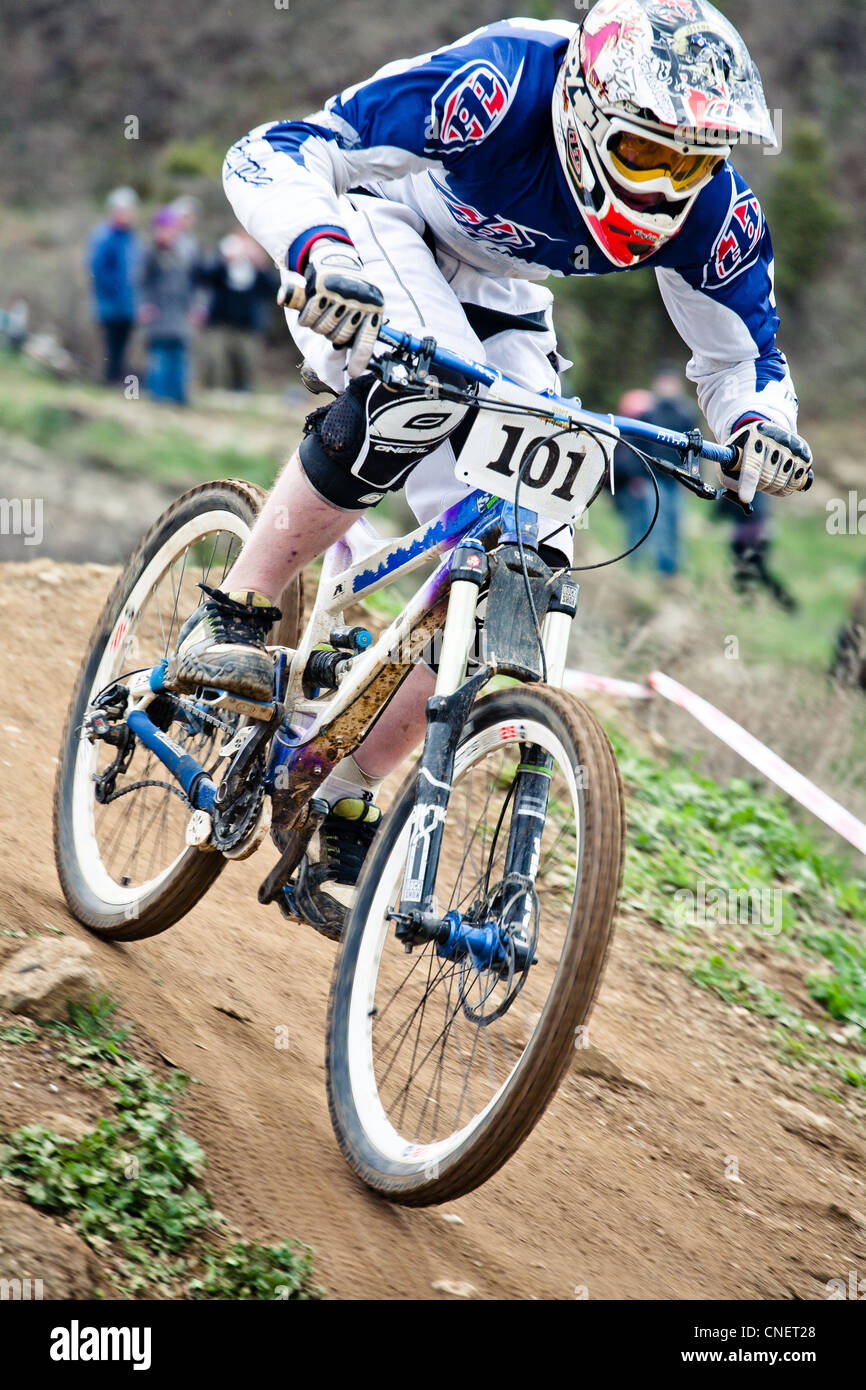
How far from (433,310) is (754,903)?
3.59m

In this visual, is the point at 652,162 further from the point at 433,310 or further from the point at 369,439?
the point at 369,439

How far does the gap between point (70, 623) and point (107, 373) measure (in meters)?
11.4

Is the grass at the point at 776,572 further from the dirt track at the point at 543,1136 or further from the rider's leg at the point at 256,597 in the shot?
the rider's leg at the point at 256,597

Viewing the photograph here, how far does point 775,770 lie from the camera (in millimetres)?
5996

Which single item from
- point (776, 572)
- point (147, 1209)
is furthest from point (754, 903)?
point (776, 572)

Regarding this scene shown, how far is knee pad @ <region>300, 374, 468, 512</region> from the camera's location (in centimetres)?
321

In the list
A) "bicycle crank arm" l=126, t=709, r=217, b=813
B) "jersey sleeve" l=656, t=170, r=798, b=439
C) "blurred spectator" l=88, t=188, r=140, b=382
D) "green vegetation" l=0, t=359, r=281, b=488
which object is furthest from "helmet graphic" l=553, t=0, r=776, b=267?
"blurred spectator" l=88, t=188, r=140, b=382

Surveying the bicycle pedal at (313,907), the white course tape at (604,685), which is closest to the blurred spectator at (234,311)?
the white course tape at (604,685)

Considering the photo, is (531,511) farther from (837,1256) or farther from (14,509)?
(14,509)

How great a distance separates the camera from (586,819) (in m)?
2.70

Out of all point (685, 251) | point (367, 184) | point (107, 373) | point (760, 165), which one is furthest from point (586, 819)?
point (760, 165)

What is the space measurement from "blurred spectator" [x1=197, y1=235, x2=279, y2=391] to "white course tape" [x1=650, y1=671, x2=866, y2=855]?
36.7 ft

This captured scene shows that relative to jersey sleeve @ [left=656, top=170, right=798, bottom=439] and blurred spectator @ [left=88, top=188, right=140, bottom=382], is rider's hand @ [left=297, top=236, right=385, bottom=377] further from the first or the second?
blurred spectator @ [left=88, top=188, right=140, bottom=382]

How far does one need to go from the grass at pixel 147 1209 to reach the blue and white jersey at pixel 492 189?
1.79 meters
